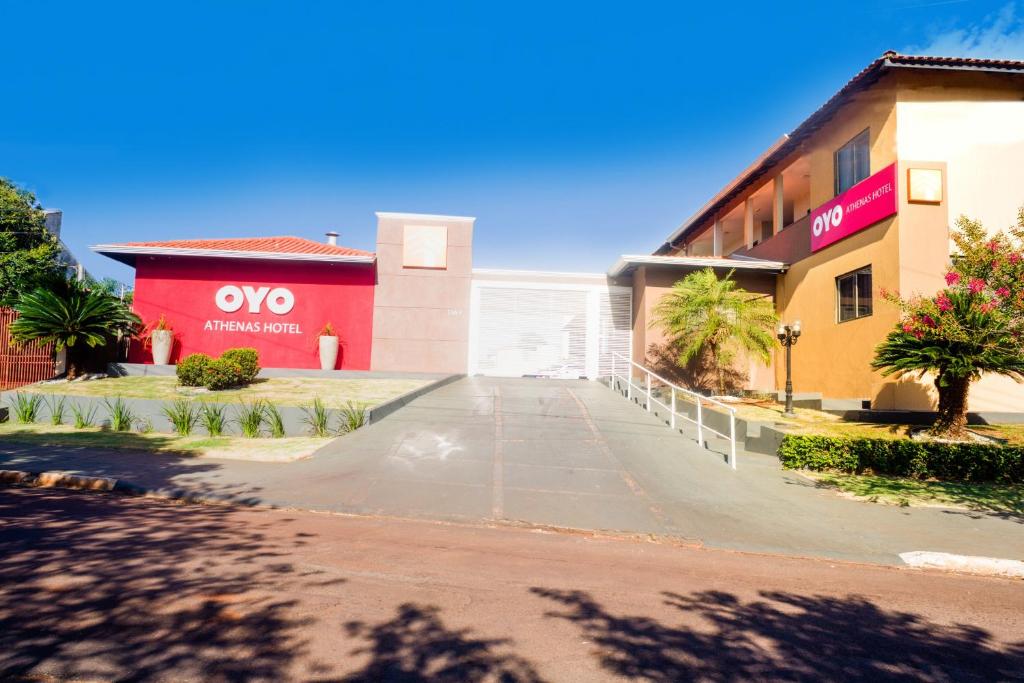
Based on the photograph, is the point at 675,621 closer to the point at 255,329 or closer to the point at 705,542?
the point at 705,542

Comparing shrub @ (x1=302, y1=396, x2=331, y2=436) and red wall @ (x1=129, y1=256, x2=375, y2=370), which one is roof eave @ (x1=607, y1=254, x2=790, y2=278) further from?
shrub @ (x1=302, y1=396, x2=331, y2=436)

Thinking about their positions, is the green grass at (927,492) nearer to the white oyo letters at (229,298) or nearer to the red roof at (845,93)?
the red roof at (845,93)

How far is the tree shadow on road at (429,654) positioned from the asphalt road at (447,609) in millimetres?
11

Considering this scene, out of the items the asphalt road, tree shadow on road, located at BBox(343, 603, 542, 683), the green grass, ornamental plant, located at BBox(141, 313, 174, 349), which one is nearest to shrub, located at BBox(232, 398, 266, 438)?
the asphalt road

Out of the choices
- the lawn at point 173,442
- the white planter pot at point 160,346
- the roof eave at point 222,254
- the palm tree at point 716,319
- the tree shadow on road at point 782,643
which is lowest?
the tree shadow on road at point 782,643

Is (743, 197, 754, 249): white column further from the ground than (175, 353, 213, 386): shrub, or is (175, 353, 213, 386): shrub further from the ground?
(743, 197, 754, 249): white column

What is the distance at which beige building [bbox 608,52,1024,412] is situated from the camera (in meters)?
12.2

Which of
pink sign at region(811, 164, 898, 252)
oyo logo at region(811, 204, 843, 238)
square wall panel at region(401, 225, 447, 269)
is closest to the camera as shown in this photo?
pink sign at region(811, 164, 898, 252)

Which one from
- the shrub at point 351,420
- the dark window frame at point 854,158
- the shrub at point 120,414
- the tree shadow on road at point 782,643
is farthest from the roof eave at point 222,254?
the tree shadow on road at point 782,643

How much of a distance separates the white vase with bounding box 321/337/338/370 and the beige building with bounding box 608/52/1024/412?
993cm

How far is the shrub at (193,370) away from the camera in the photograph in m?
13.3

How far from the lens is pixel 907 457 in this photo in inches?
359

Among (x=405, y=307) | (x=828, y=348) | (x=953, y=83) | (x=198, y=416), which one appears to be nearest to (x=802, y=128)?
(x=953, y=83)

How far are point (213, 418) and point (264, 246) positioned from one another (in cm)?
929
